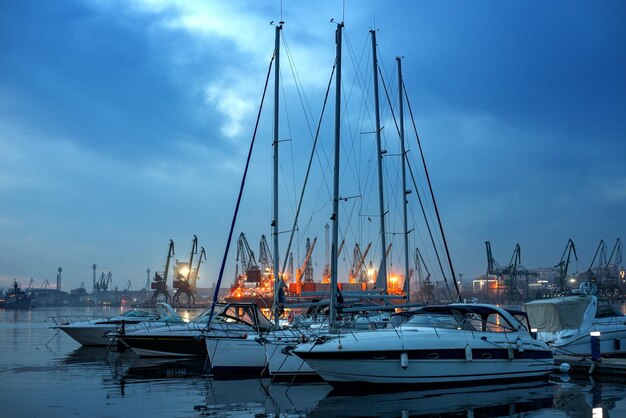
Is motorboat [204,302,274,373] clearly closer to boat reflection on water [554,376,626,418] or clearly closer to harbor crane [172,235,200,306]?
boat reflection on water [554,376,626,418]

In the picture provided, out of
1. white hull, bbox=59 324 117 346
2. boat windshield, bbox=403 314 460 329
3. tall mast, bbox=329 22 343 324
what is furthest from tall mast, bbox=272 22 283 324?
white hull, bbox=59 324 117 346

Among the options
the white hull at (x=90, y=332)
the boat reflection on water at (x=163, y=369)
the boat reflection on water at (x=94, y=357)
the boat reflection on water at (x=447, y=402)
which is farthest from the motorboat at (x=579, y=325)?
the white hull at (x=90, y=332)

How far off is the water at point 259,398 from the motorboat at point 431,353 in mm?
500

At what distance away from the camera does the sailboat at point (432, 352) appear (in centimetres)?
1923

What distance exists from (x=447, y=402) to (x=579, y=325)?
12745mm

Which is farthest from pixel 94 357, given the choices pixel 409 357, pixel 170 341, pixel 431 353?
pixel 431 353

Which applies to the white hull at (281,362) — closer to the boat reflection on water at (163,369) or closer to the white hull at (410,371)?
the white hull at (410,371)

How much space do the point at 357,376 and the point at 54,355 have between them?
20628 millimetres

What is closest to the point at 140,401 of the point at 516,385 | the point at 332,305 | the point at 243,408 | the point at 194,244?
the point at 243,408

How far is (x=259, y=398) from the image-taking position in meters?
19.3

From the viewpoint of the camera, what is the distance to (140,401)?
18.6m

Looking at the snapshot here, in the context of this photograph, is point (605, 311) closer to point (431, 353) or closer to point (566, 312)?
point (566, 312)

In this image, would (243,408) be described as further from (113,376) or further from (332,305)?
(113,376)

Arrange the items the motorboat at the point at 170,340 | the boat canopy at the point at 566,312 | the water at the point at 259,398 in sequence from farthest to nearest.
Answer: the motorboat at the point at 170,340, the boat canopy at the point at 566,312, the water at the point at 259,398
